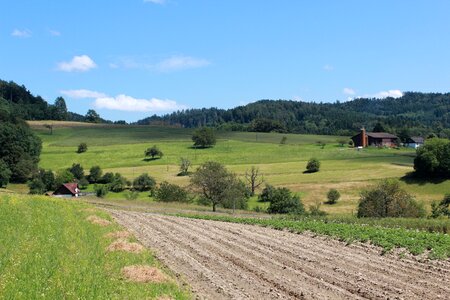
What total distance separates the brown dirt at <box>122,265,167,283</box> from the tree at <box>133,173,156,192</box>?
9581 centimetres

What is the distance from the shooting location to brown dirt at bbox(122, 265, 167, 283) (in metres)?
16.8

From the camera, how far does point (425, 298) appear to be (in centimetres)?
1691

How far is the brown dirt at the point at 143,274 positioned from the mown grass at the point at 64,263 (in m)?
0.37

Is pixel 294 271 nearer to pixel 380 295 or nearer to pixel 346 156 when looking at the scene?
pixel 380 295

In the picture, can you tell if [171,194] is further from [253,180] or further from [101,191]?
[101,191]

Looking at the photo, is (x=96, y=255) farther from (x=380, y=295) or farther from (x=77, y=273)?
(x=380, y=295)

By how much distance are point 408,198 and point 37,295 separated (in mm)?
63085

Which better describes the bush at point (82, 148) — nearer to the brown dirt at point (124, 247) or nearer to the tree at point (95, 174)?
the tree at point (95, 174)

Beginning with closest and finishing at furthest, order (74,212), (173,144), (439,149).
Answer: (74,212)
(439,149)
(173,144)

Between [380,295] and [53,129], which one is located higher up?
[53,129]

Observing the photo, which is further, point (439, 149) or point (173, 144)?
point (173, 144)

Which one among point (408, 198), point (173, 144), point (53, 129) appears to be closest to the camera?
point (408, 198)

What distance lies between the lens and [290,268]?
69.9 feet

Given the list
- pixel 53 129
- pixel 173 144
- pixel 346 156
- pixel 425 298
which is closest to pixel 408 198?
pixel 425 298
